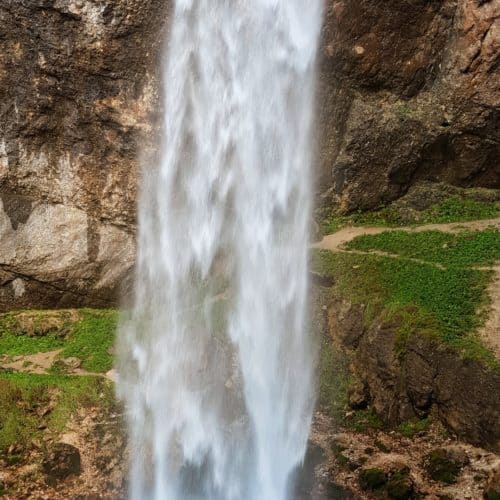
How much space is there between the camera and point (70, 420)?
16.4 m

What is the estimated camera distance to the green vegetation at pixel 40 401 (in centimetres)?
1611

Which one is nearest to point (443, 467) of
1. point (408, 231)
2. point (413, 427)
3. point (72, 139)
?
point (413, 427)

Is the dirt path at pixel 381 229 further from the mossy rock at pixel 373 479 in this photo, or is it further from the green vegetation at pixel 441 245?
the mossy rock at pixel 373 479

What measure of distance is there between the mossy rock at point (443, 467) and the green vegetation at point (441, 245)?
18.9 ft

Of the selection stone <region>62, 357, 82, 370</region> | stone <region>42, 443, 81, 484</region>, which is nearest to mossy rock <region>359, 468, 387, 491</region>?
stone <region>42, 443, 81, 484</region>

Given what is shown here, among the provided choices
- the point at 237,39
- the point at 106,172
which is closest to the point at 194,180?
the point at 106,172

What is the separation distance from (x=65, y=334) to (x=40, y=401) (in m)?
3.87

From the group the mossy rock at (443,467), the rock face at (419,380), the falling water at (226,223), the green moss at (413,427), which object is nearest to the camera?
the mossy rock at (443,467)

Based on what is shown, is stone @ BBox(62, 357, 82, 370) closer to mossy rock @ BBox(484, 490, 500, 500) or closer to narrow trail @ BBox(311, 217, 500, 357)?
narrow trail @ BBox(311, 217, 500, 357)

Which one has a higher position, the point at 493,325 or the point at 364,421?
the point at 493,325

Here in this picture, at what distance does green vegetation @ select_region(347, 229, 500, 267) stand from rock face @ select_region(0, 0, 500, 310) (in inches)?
75.5

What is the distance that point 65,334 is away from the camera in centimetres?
2062

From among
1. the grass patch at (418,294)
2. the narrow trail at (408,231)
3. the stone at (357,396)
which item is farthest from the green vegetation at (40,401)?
the narrow trail at (408,231)

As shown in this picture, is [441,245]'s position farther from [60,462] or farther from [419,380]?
[60,462]
